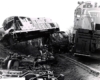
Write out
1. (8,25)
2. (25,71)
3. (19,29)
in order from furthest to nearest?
(8,25) → (19,29) → (25,71)

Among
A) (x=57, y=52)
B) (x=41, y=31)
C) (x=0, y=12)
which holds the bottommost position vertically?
(x=57, y=52)

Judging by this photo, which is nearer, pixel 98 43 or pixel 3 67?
pixel 3 67

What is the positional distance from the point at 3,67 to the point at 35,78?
4.22 ft

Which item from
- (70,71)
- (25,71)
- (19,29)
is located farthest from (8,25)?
(70,71)

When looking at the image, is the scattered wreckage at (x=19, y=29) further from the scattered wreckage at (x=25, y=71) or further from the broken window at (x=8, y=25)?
the scattered wreckage at (x=25, y=71)

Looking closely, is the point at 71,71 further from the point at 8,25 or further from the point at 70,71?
the point at 8,25

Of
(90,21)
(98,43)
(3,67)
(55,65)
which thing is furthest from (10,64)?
(90,21)

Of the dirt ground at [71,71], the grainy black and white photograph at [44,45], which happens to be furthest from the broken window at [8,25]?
the dirt ground at [71,71]

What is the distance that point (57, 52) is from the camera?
6586 mm

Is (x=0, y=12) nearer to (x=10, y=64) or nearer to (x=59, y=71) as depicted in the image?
(x=10, y=64)

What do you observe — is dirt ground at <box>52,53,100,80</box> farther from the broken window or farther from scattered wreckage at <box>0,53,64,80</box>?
the broken window

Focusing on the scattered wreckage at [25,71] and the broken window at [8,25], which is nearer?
the scattered wreckage at [25,71]

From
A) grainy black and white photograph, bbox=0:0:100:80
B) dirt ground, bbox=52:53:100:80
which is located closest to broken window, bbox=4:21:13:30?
grainy black and white photograph, bbox=0:0:100:80

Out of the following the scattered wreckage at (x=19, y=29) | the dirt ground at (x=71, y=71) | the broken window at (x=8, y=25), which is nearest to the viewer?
the dirt ground at (x=71, y=71)
